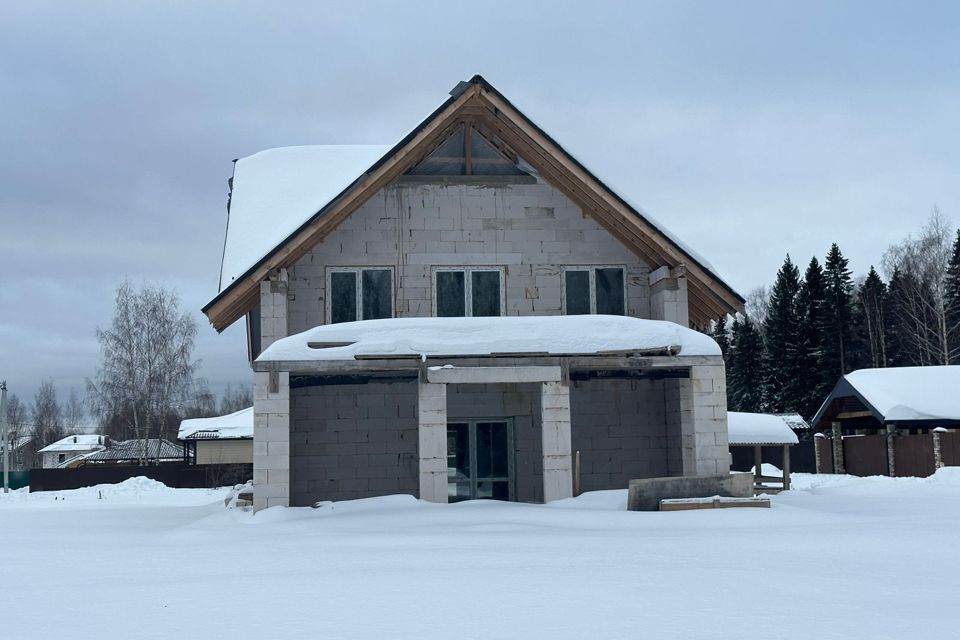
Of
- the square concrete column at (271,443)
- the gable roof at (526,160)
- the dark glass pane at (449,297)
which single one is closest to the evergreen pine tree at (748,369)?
the gable roof at (526,160)

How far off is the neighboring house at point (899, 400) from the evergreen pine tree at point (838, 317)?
17.6 m

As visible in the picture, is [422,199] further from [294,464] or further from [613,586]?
[613,586]

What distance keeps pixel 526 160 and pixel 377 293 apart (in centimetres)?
396

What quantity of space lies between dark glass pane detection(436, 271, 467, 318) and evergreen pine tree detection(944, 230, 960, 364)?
37296 millimetres

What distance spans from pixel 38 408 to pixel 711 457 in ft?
492

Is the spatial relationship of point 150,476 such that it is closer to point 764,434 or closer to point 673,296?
point 764,434

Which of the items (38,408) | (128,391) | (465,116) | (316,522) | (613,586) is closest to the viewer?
(613,586)

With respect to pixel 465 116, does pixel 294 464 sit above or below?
below

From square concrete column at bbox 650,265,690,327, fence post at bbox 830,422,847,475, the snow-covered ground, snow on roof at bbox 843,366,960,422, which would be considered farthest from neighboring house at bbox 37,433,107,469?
the snow-covered ground

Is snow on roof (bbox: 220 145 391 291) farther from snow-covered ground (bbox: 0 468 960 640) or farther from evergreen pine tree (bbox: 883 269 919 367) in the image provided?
evergreen pine tree (bbox: 883 269 919 367)

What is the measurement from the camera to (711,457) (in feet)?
53.1

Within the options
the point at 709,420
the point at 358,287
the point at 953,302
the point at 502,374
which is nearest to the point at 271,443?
the point at 358,287

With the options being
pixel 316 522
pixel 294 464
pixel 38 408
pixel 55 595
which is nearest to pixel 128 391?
pixel 294 464

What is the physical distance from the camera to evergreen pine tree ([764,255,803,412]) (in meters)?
54.5
